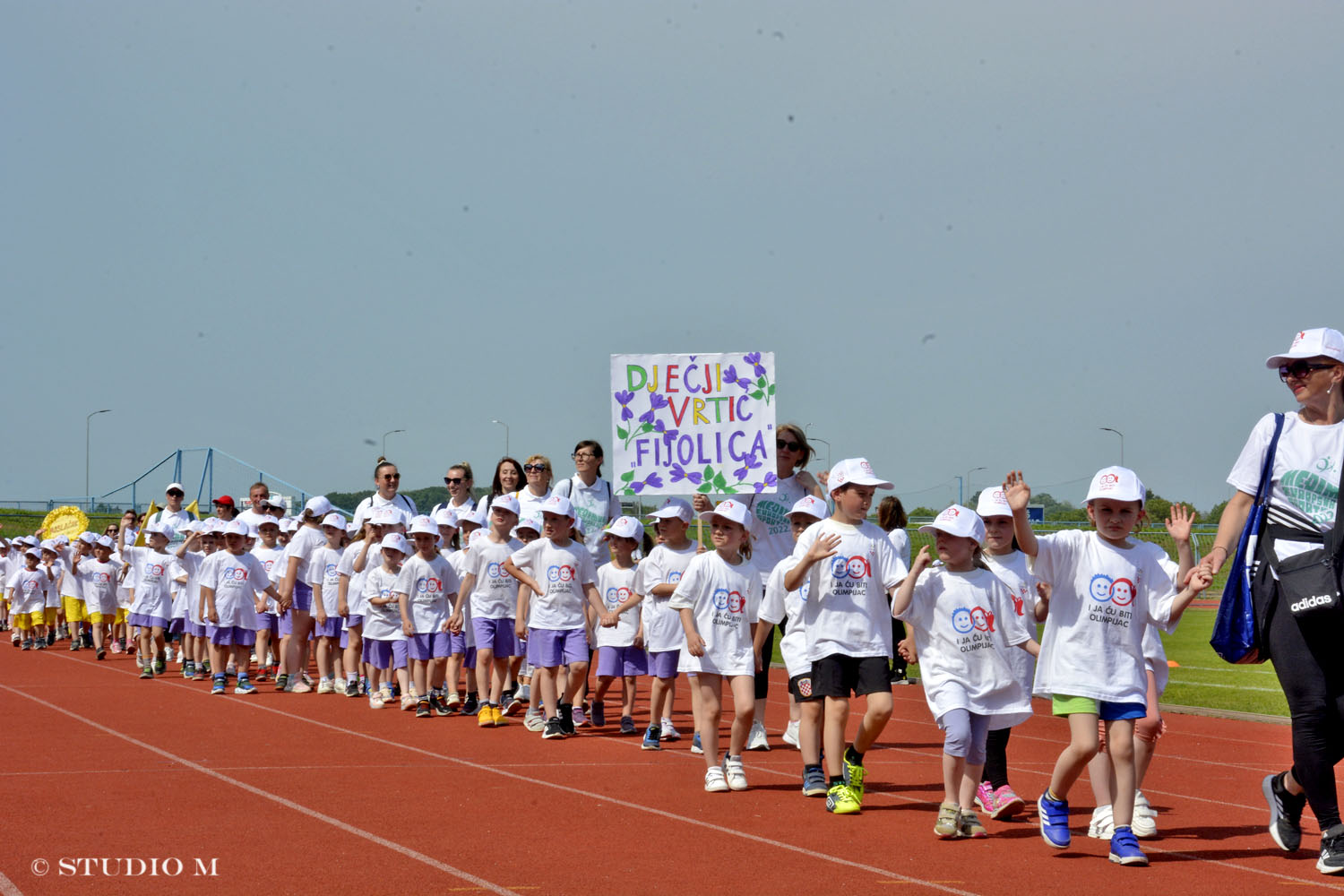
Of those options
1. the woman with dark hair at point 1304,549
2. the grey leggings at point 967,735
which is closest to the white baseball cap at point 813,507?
the grey leggings at point 967,735

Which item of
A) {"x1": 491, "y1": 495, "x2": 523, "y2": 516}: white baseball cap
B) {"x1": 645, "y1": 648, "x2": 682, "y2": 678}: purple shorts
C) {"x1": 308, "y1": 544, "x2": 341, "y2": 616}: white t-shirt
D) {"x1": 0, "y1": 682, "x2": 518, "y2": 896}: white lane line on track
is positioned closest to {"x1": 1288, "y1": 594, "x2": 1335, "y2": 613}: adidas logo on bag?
{"x1": 0, "y1": 682, "x2": 518, "y2": 896}: white lane line on track

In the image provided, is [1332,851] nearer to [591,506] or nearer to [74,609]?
[591,506]

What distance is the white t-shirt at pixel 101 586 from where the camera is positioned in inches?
876

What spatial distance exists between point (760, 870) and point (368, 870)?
1.79 m

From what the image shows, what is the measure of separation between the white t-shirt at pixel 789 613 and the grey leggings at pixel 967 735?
122cm

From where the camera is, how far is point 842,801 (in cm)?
824

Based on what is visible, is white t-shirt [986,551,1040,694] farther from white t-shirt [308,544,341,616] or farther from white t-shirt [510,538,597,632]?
white t-shirt [308,544,341,616]

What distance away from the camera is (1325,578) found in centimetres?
638

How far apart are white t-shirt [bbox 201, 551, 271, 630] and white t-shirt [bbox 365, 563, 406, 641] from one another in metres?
2.75

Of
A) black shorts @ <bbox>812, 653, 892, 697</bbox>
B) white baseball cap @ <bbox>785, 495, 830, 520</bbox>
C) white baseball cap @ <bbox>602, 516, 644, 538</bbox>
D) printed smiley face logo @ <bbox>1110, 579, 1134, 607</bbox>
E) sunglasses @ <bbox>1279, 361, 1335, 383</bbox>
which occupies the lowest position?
black shorts @ <bbox>812, 653, 892, 697</bbox>

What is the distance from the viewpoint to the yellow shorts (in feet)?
78.3

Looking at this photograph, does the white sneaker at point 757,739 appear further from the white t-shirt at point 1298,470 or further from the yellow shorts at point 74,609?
the yellow shorts at point 74,609

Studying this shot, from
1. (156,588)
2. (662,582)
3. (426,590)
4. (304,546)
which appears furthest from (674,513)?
(156,588)

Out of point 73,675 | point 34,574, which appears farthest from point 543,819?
point 34,574
